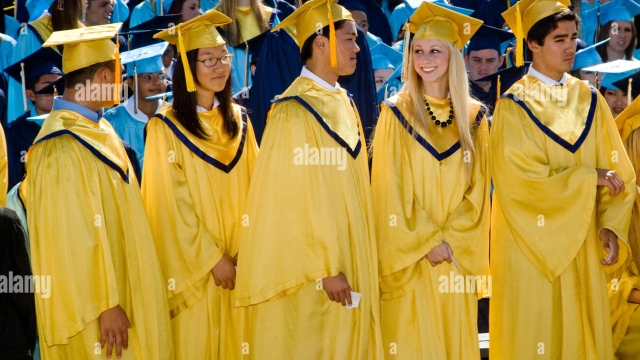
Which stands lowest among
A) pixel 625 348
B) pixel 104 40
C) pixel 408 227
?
pixel 625 348

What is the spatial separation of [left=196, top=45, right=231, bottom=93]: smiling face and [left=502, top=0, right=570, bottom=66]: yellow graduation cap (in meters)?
1.73

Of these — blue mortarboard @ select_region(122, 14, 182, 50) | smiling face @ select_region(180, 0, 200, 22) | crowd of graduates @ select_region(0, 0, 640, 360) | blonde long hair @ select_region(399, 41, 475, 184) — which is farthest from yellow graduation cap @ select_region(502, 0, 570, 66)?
smiling face @ select_region(180, 0, 200, 22)

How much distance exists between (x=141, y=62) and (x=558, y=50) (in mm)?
3099

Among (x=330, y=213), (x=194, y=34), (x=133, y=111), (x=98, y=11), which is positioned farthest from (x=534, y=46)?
(x=98, y=11)

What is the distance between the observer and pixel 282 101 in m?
5.40

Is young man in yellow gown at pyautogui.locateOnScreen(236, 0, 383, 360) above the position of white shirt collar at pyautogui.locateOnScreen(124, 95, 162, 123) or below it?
below

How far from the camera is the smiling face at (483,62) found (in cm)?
856

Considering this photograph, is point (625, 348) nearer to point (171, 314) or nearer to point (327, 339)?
point (327, 339)

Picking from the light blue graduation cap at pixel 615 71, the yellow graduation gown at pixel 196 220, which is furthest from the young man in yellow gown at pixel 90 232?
the light blue graduation cap at pixel 615 71

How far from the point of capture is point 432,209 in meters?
5.54

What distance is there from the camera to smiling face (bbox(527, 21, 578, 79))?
19.0 ft

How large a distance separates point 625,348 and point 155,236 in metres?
2.88

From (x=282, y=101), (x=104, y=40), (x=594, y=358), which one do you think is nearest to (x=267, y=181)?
(x=282, y=101)

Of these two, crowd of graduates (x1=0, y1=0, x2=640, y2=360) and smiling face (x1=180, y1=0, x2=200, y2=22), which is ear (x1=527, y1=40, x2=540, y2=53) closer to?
crowd of graduates (x1=0, y1=0, x2=640, y2=360)
